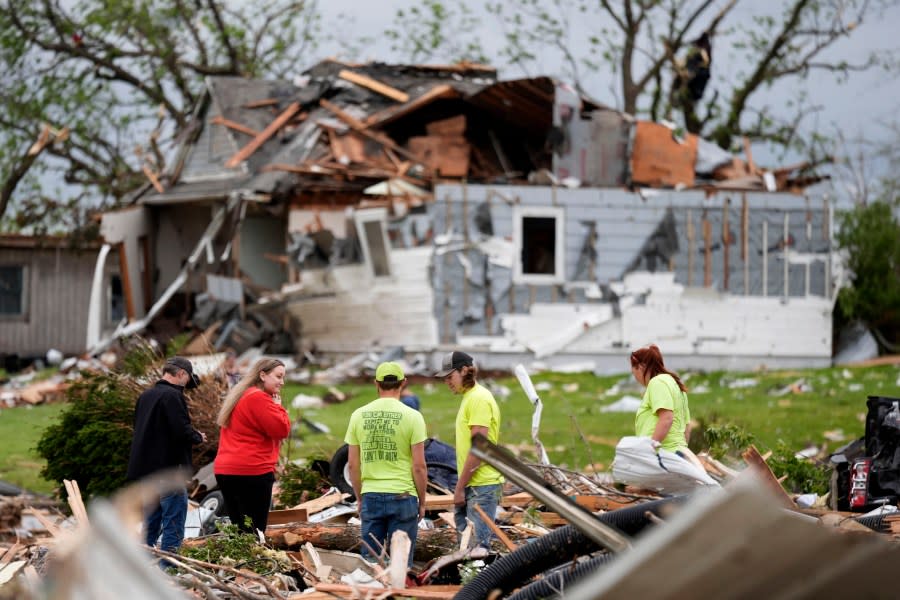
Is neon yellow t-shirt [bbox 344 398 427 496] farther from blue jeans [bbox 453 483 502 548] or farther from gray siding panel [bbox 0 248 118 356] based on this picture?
gray siding panel [bbox 0 248 118 356]

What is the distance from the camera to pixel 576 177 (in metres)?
24.2

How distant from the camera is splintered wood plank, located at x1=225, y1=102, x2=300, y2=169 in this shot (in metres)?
25.7

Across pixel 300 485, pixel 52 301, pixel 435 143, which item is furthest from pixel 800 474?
pixel 52 301

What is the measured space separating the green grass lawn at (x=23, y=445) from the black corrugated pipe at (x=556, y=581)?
7401 mm

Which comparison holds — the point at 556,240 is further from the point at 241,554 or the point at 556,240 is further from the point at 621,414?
the point at 241,554

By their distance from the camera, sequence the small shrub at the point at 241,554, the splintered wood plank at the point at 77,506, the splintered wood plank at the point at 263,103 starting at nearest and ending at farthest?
the small shrub at the point at 241,554 < the splintered wood plank at the point at 77,506 < the splintered wood plank at the point at 263,103

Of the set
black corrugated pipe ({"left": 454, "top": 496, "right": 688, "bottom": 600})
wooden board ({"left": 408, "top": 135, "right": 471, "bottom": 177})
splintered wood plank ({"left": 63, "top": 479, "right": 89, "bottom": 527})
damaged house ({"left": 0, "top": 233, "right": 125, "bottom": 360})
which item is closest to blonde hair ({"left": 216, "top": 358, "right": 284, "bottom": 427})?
splintered wood plank ({"left": 63, "top": 479, "right": 89, "bottom": 527})

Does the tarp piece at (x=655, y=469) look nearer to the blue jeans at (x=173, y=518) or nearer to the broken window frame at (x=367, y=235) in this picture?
the blue jeans at (x=173, y=518)

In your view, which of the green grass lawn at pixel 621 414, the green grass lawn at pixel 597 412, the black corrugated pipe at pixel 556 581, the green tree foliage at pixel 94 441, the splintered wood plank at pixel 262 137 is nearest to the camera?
the black corrugated pipe at pixel 556 581

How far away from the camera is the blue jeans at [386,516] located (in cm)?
732

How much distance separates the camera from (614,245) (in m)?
23.4

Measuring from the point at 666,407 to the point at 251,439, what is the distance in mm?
2755

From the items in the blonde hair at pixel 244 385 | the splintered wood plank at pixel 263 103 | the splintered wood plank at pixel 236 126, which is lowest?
the blonde hair at pixel 244 385

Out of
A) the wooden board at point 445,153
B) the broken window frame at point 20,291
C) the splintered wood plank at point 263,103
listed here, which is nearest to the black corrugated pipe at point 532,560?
the wooden board at point 445,153
